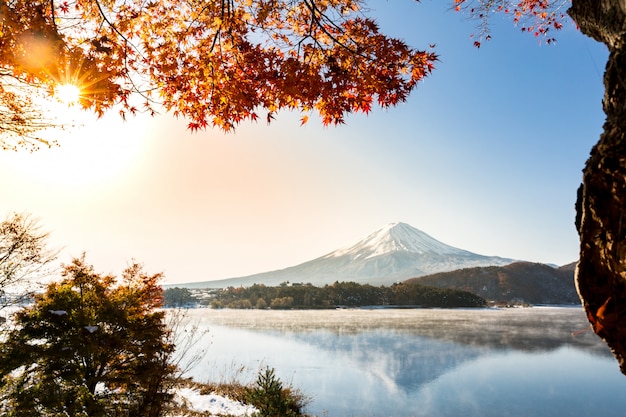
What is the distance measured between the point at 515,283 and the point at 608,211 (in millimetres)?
98247

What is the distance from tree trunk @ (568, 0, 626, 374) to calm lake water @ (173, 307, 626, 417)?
33.6 feet

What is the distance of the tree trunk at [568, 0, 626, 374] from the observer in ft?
3.90

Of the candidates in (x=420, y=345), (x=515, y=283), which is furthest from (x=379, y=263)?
(x=420, y=345)

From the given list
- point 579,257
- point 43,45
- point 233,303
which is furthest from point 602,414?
point 233,303

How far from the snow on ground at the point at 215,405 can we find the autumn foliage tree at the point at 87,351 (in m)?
3.56

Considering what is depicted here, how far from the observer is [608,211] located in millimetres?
1234

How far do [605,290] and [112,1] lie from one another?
229 inches

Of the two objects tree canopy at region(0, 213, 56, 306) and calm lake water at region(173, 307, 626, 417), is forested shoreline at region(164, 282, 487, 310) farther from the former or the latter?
tree canopy at region(0, 213, 56, 306)

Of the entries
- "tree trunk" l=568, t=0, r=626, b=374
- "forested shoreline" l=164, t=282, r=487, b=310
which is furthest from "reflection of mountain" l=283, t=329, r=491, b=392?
"forested shoreline" l=164, t=282, r=487, b=310

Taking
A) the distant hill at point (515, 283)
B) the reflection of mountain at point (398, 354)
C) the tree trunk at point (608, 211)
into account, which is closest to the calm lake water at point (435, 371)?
the reflection of mountain at point (398, 354)

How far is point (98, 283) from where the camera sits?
253 inches

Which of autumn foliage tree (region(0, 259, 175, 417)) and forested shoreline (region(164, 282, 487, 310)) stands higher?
autumn foliage tree (region(0, 259, 175, 417))

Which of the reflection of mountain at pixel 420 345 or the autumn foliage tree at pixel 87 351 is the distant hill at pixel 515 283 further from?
the autumn foliage tree at pixel 87 351

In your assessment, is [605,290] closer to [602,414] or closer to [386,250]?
[602,414]
